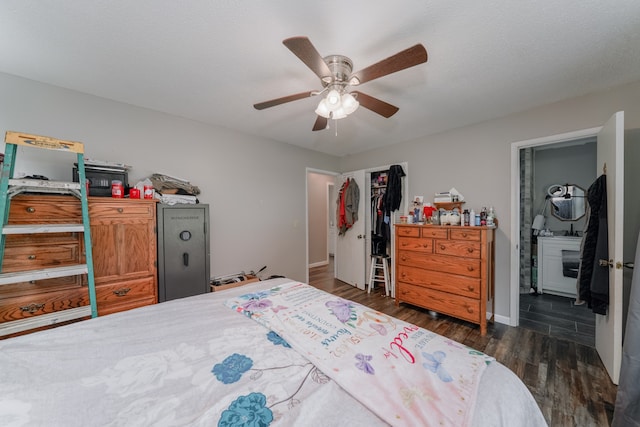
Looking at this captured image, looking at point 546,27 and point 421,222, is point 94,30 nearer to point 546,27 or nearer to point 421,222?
point 546,27

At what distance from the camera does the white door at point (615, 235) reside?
5.36 ft

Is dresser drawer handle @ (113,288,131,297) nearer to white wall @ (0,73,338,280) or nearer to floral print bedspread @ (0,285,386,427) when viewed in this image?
floral print bedspread @ (0,285,386,427)

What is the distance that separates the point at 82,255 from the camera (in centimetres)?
179

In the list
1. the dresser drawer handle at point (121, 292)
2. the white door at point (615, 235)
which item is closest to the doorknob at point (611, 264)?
the white door at point (615, 235)

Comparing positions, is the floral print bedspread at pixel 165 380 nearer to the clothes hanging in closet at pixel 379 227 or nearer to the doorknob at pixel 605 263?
the doorknob at pixel 605 263

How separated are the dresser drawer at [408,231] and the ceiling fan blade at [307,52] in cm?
218

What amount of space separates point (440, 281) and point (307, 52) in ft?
8.73

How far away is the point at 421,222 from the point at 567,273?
229cm

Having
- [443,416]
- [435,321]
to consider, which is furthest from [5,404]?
[435,321]

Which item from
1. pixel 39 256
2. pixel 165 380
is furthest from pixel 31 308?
pixel 165 380

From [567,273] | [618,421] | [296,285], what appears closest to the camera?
[618,421]

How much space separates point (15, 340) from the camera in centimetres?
105

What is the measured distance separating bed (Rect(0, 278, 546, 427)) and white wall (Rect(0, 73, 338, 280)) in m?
1.75

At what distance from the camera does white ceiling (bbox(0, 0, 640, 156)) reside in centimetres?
127
